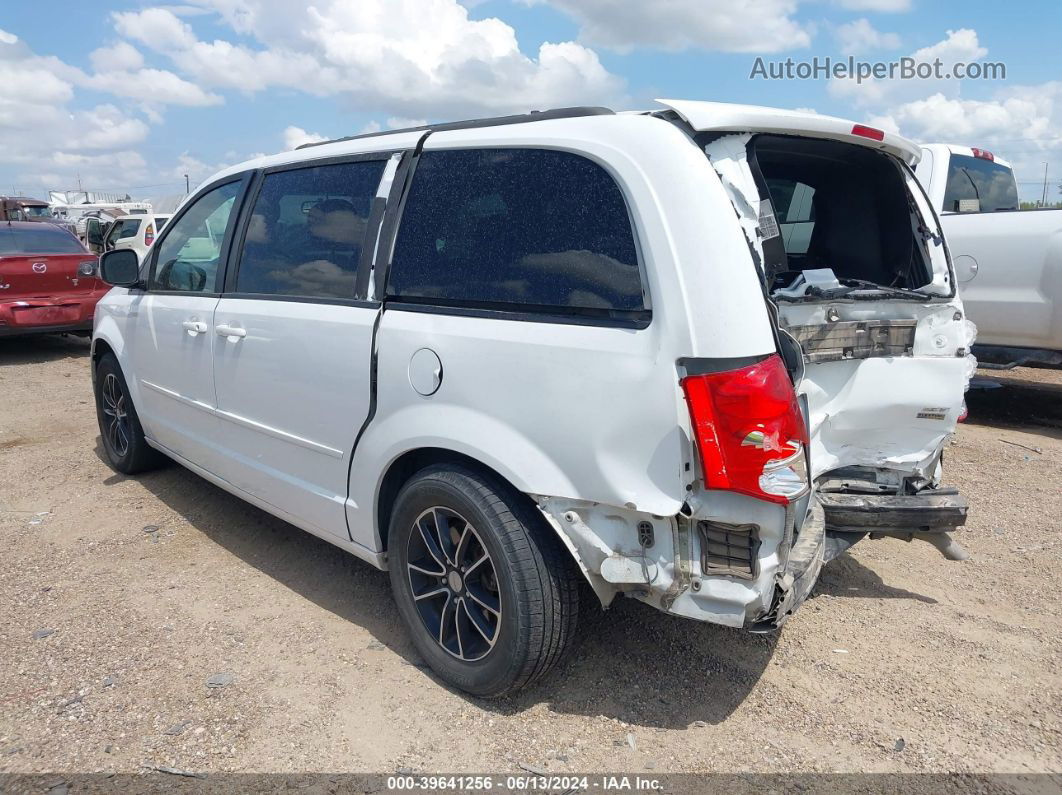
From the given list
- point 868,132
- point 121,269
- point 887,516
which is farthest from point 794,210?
point 121,269

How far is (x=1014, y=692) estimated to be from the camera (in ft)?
9.35

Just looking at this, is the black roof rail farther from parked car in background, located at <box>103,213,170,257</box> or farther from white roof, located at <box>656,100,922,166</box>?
parked car in background, located at <box>103,213,170,257</box>

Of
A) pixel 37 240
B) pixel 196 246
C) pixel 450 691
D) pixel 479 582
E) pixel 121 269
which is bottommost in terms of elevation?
pixel 450 691

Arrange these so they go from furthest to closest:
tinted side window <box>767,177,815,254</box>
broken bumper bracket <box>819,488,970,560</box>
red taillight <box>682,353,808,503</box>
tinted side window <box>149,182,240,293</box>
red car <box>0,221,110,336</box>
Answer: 1. red car <box>0,221,110,336</box>
2. tinted side window <box>149,182,240,293</box>
3. tinted side window <box>767,177,815,254</box>
4. broken bumper bracket <box>819,488,970,560</box>
5. red taillight <box>682,353,808,503</box>

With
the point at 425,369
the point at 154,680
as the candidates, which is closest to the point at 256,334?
the point at 425,369

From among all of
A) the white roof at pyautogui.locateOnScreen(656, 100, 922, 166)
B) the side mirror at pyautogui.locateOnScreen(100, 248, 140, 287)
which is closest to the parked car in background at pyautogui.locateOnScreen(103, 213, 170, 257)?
the side mirror at pyautogui.locateOnScreen(100, 248, 140, 287)

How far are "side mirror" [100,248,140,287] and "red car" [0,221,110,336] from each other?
502cm

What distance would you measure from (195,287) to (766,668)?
3.25 metres

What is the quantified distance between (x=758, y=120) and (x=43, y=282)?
362 inches

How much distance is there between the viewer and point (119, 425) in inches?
201

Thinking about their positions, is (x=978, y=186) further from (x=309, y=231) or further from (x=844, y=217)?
(x=309, y=231)

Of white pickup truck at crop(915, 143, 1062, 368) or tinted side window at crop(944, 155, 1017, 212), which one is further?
tinted side window at crop(944, 155, 1017, 212)

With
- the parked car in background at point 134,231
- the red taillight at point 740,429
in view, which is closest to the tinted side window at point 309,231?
the red taillight at point 740,429

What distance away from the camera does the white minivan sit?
89.8 inches
